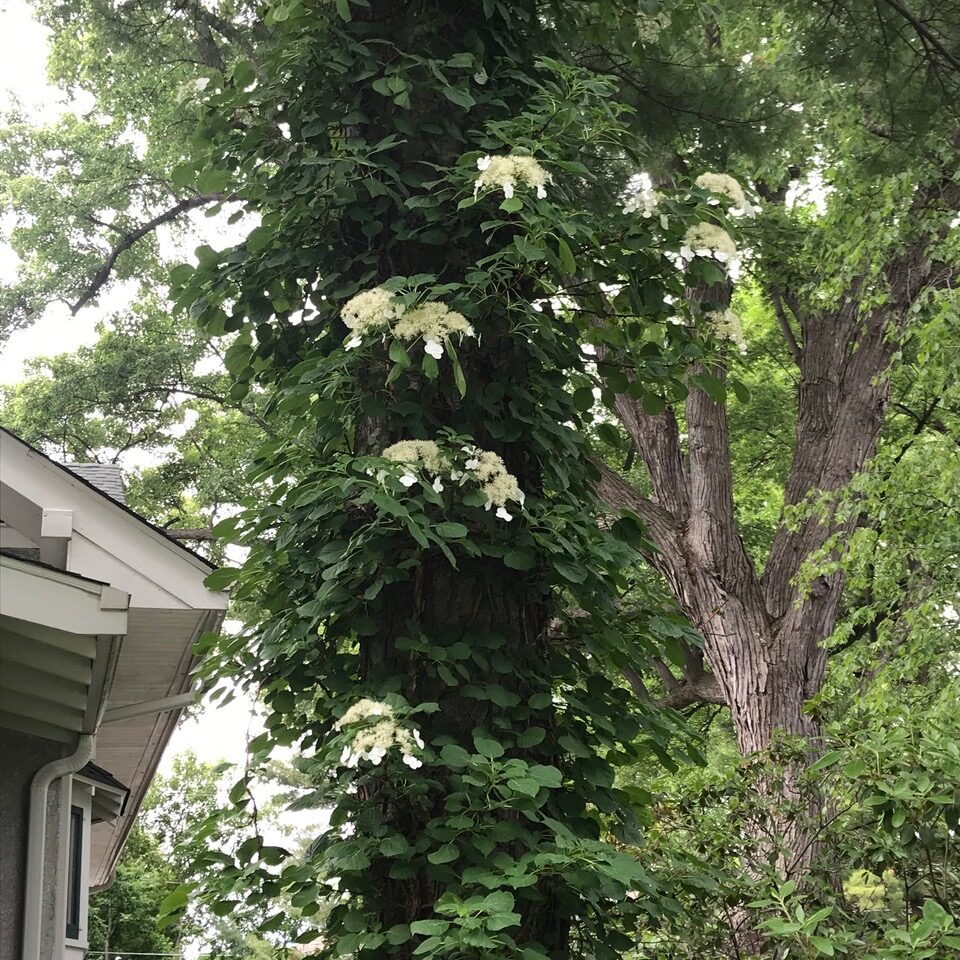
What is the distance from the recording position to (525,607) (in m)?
3.52

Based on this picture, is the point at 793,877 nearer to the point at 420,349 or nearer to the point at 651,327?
the point at 651,327

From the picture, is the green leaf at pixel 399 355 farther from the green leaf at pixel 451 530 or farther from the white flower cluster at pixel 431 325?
the green leaf at pixel 451 530

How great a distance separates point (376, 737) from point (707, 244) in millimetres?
1787

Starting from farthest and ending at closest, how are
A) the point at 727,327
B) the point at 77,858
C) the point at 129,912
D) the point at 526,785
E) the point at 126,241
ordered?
1. the point at 129,912
2. the point at 126,241
3. the point at 77,858
4. the point at 727,327
5. the point at 526,785

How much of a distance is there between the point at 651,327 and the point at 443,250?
0.76 m

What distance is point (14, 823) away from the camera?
3.77 meters

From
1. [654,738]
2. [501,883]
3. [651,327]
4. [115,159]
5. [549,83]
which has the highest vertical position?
[115,159]

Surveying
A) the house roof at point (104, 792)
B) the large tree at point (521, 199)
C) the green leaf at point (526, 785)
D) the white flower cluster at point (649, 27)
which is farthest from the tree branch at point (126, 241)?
the green leaf at point (526, 785)

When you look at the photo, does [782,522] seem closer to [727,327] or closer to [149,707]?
[727,327]

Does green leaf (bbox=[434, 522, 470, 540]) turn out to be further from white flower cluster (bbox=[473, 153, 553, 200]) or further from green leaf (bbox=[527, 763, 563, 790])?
white flower cluster (bbox=[473, 153, 553, 200])

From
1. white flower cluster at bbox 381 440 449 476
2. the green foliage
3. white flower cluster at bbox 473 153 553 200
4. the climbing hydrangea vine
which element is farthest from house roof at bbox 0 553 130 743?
the green foliage

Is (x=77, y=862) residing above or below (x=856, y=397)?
below

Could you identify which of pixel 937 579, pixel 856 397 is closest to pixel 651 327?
pixel 937 579

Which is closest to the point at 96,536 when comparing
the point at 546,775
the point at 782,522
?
the point at 546,775
